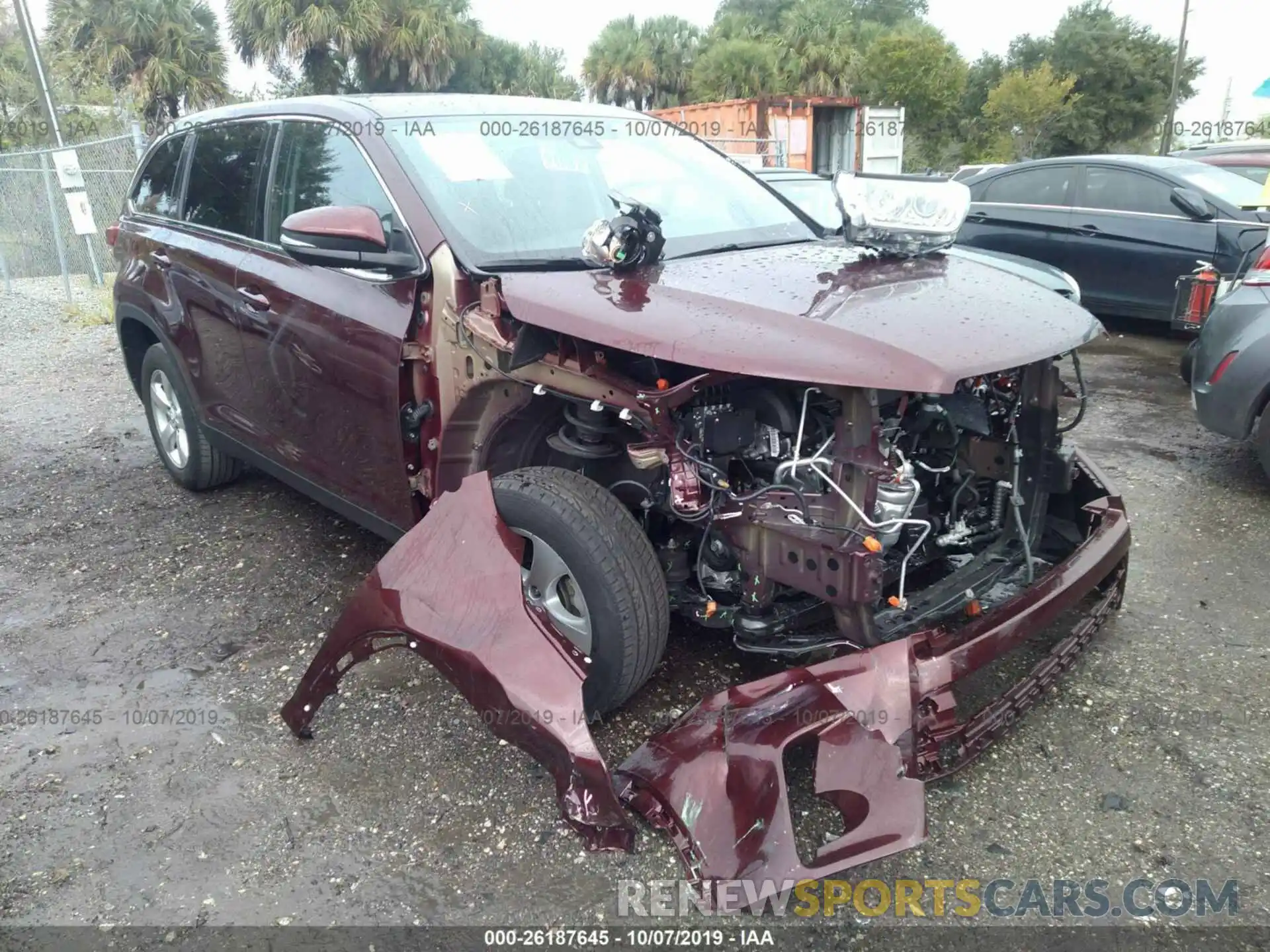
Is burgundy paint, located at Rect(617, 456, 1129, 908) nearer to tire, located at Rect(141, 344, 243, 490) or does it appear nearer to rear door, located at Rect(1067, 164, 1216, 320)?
tire, located at Rect(141, 344, 243, 490)

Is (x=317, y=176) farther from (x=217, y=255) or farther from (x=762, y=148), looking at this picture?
(x=762, y=148)

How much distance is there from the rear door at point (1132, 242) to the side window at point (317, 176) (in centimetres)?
648

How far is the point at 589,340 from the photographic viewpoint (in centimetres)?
243

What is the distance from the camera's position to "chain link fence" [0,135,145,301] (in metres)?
11.8

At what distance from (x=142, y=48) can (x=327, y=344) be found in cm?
2748

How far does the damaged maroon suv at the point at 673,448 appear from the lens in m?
2.22

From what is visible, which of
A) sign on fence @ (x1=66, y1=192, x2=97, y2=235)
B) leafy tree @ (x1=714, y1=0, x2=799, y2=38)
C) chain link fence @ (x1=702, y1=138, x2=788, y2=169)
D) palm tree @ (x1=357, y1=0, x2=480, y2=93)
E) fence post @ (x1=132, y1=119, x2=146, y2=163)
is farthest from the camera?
leafy tree @ (x1=714, y1=0, x2=799, y2=38)

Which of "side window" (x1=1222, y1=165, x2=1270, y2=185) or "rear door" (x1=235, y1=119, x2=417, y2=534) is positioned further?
"side window" (x1=1222, y1=165, x2=1270, y2=185)

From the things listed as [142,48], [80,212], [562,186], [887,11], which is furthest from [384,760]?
[887,11]

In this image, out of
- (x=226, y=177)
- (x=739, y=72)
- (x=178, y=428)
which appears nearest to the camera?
(x=226, y=177)

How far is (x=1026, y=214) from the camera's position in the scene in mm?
8195

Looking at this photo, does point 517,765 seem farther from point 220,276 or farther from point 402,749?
point 220,276

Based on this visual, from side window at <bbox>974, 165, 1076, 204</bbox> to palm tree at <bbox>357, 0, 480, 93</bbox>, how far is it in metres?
24.1

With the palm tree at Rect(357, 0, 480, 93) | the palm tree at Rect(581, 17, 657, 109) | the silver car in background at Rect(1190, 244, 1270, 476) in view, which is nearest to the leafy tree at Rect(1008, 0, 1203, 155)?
the palm tree at Rect(581, 17, 657, 109)
